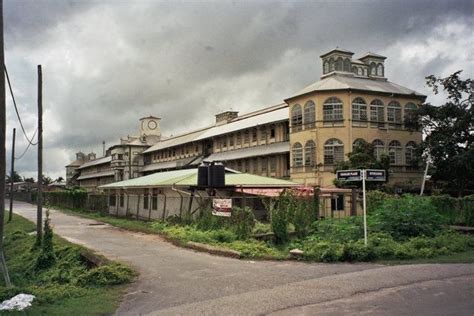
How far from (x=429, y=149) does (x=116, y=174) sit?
2655 inches

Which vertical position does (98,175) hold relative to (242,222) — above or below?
above

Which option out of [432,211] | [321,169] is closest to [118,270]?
[432,211]

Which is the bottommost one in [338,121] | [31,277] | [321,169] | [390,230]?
[31,277]

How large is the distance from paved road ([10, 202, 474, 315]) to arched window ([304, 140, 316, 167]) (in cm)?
3386

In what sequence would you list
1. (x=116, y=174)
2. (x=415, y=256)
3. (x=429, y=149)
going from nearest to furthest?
(x=415, y=256) → (x=429, y=149) → (x=116, y=174)

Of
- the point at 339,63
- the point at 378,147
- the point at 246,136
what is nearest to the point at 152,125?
the point at 246,136

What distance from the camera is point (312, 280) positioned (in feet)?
34.9

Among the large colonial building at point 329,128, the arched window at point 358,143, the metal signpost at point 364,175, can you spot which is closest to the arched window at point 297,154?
the large colonial building at point 329,128

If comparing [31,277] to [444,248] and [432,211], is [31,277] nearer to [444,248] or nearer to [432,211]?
[444,248]

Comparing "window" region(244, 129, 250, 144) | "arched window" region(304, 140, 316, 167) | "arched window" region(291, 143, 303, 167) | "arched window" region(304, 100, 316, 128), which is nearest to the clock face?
"window" region(244, 129, 250, 144)

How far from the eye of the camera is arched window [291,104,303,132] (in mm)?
49625

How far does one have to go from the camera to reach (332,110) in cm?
4744

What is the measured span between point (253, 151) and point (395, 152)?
15.5 m

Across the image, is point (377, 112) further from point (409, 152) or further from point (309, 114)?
point (309, 114)
